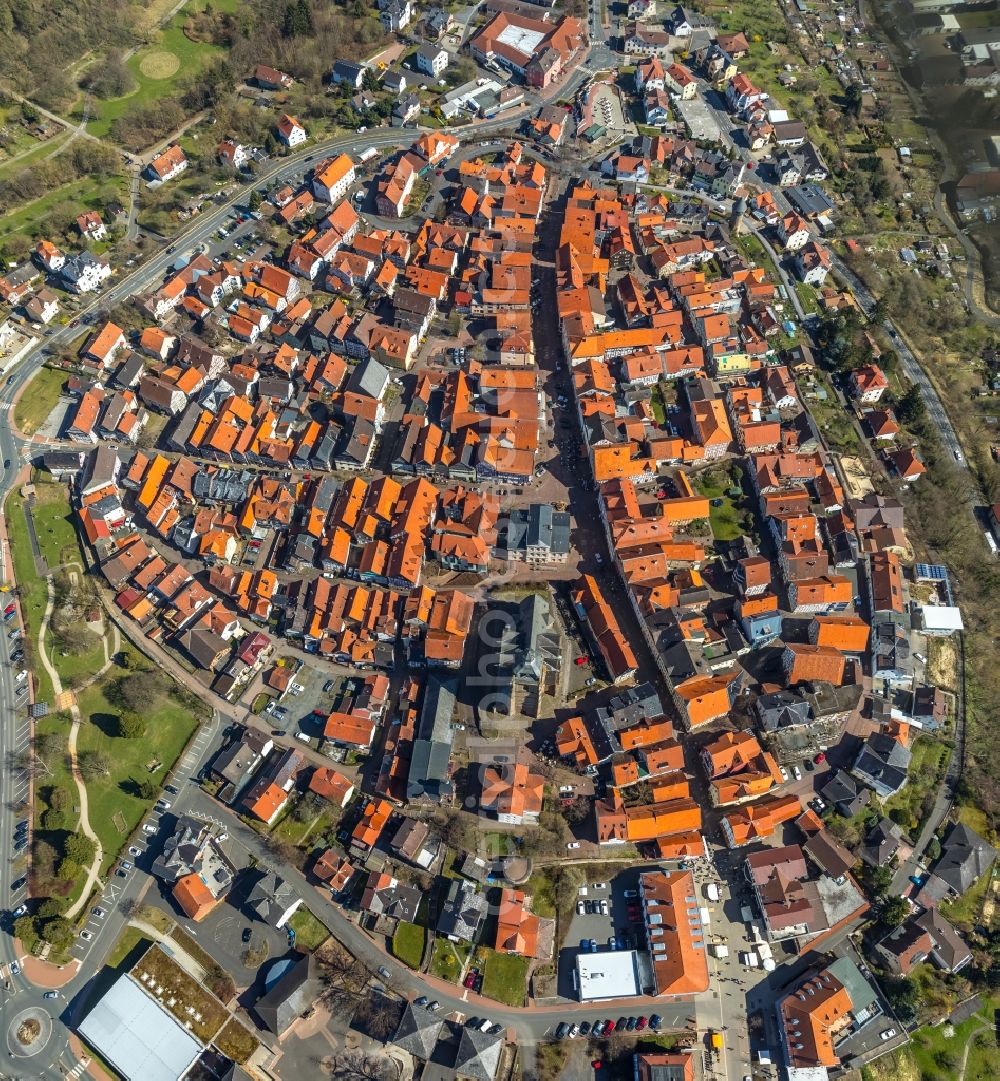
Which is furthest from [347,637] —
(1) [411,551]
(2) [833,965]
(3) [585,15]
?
(3) [585,15]

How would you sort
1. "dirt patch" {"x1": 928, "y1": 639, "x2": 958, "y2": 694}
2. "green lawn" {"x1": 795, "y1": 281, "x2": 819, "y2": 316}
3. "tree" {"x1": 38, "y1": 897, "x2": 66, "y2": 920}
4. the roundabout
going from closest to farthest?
1. the roundabout
2. "tree" {"x1": 38, "y1": 897, "x2": 66, "y2": 920}
3. "dirt patch" {"x1": 928, "y1": 639, "x2": 958, "y2": 694}
4. "green lawn" {"x1": 795, "y1": 281, "x2": 819, "y2": 316}

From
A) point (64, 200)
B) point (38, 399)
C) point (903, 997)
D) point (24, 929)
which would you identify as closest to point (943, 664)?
point (903, 997)

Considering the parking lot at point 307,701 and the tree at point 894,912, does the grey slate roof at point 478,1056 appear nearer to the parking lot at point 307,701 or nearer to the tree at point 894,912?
the parking lot at point 307,701

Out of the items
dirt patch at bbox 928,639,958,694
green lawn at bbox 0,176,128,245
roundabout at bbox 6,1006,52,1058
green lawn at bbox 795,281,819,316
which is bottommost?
roundabout at bbox 6,1006,52,1058

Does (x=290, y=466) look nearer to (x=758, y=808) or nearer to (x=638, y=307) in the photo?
(x=638, y=307)

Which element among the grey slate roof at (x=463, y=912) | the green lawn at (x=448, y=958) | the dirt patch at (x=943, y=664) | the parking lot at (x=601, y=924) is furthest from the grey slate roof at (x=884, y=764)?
the green lawn at (x=448, y=958)

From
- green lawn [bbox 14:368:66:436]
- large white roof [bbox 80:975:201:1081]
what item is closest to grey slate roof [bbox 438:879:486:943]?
large white roof [bbox 80:975:201:1081]

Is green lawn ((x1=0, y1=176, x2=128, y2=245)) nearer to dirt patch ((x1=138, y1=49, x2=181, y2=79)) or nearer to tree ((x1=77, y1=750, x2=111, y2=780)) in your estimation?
dirt patch ((x1=138, y1=49, x2=181, y2=79))

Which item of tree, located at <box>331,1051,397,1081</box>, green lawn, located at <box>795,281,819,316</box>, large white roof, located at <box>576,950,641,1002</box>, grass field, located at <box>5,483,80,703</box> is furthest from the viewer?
green lawn, located at <box>795,281,819,316</box>
